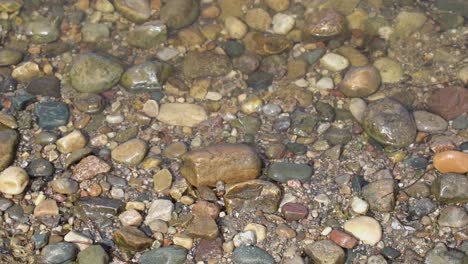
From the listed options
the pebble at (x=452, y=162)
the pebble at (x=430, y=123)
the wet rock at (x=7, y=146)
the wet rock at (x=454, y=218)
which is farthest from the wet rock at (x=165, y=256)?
the pebble at (x=430, y=123)

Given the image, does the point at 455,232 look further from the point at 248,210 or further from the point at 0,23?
the point at 0,23

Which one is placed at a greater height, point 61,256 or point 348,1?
point 348,1

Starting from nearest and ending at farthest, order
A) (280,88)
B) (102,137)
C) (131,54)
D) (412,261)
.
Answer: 1. (412,261)
2. (102,137)
3. (280,88)
4. (131,54)

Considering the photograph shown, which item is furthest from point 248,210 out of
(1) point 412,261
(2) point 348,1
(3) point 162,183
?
(2) point 348,1

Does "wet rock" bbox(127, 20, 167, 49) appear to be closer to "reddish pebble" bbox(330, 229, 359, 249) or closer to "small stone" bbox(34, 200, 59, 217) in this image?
"small stone" bbox(34, 200, 59, 217)

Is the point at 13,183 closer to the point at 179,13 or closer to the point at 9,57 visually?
the point at 9,57

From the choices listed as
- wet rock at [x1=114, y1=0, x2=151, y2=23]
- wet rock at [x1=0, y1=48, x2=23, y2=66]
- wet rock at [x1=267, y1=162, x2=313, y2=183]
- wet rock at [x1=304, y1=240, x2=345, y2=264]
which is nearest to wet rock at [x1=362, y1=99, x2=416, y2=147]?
wet rock at [x1=267, y1=162, x2=313, y2=183]
